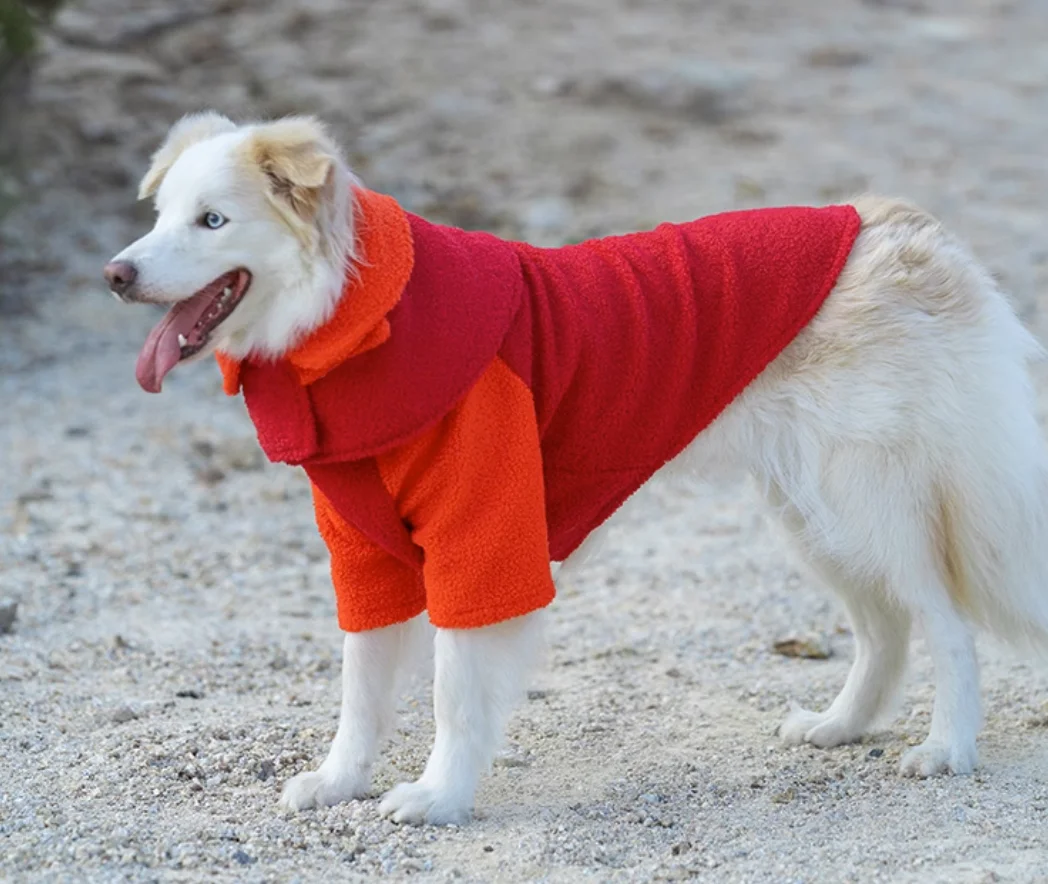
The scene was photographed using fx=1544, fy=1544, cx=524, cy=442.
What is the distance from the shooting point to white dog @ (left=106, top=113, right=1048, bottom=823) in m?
4.05

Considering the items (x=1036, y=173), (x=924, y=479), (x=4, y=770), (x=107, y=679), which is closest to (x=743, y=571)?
(x=924, y=479)

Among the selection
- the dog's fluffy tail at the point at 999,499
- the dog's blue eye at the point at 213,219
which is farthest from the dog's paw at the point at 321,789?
the dog's fluffy tail at the point at 999,499

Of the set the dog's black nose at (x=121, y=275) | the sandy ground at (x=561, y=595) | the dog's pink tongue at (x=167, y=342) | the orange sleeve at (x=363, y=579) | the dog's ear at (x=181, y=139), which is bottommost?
the sandy ground at (x=561, y=595)

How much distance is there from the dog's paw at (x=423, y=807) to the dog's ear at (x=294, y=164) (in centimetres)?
150

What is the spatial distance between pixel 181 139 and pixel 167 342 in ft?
2.01

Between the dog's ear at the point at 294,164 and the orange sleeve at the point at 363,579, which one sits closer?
the dog's ear at the point at 294,164

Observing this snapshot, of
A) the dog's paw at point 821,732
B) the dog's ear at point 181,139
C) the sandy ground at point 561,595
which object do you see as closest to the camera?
the sandy ground at point 561,595

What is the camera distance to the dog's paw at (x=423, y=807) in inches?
157

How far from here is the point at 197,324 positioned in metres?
3.79

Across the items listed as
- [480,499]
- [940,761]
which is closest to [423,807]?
[480,499]

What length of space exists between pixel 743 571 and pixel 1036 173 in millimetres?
7139

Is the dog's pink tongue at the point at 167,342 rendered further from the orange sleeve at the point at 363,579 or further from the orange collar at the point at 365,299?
the orange sleeve at the point at 363,579

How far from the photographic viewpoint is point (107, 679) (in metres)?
5.20

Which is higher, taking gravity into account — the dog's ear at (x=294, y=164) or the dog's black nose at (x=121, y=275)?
the dog's ear at (x=294, y=164)
